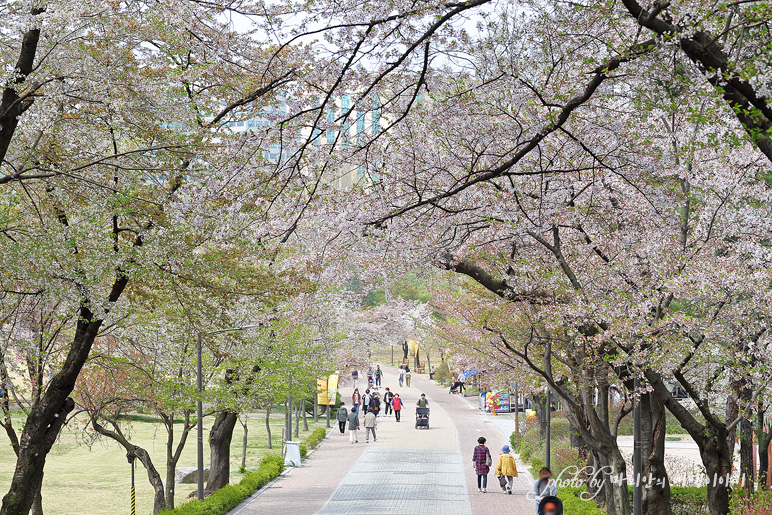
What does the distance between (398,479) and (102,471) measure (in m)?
11.5

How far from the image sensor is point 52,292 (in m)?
11.6

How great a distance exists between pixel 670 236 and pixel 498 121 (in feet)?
12.4

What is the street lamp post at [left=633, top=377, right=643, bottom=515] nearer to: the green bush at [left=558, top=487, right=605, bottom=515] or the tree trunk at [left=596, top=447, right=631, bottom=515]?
the tree trunk at [left=596, top=447, right=631, bottom=515]

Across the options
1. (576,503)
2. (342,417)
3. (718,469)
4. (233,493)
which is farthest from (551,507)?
(342,417)

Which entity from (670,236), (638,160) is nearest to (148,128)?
(638,160)

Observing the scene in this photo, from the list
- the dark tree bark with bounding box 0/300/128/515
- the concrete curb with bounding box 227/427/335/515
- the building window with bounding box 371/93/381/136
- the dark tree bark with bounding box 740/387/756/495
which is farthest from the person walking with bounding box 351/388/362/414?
the building window with bounding box 371/93/381/136

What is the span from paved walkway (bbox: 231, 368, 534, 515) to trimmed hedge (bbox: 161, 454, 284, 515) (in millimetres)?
284

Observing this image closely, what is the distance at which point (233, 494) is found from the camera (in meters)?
20.7

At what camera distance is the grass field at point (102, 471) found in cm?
2231

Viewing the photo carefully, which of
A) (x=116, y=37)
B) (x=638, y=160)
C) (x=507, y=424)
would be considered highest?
(x=116, y=37)

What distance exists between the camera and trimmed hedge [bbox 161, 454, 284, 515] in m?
17.7

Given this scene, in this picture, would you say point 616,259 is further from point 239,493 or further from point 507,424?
point 507,424

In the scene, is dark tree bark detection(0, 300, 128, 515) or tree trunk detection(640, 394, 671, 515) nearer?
dark tree bark detection(0, 300, 128, 515)

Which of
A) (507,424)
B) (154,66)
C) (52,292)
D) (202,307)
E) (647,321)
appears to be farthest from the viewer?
(507,424)
